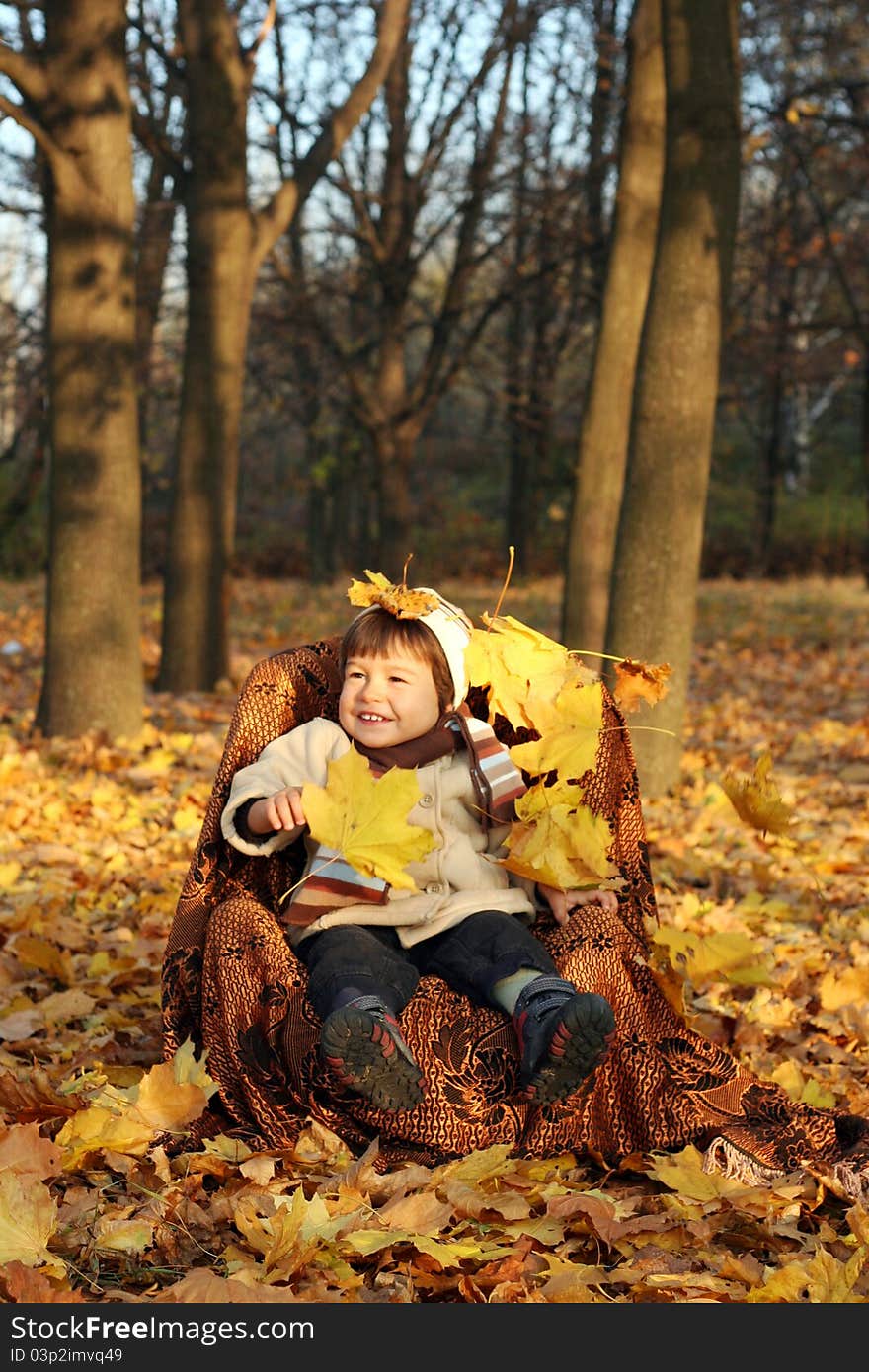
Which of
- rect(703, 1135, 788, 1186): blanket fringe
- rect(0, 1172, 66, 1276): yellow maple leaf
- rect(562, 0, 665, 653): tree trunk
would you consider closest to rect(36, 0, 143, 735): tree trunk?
rect(562, 0, 665, 653): tree trunk

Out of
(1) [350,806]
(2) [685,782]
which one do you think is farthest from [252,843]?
(2) [685,782]

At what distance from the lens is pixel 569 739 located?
3.30m

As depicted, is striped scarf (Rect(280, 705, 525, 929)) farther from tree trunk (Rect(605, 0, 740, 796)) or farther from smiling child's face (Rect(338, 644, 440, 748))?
tree trunk (Rect(605, 0, 740, 796))

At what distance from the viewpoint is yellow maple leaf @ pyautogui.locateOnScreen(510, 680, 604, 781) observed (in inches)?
129

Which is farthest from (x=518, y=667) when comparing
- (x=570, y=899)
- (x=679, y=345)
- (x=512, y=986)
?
(x=679, y=345)

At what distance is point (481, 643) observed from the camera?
339 centimetres

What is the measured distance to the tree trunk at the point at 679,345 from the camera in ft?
21.0

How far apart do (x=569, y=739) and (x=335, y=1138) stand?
1.02m

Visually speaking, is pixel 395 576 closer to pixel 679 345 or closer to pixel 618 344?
pixel 618 344

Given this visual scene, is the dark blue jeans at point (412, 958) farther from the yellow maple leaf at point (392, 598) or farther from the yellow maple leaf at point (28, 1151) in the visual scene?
the yellow maple leaf at point (392, 598)

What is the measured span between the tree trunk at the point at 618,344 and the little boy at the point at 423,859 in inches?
207

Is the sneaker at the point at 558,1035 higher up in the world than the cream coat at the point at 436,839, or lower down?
lower down

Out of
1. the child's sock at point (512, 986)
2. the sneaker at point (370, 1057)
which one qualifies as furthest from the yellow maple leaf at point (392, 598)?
the sneaker at point (370, 1057)

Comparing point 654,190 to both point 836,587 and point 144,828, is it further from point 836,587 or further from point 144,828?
point 836,587
